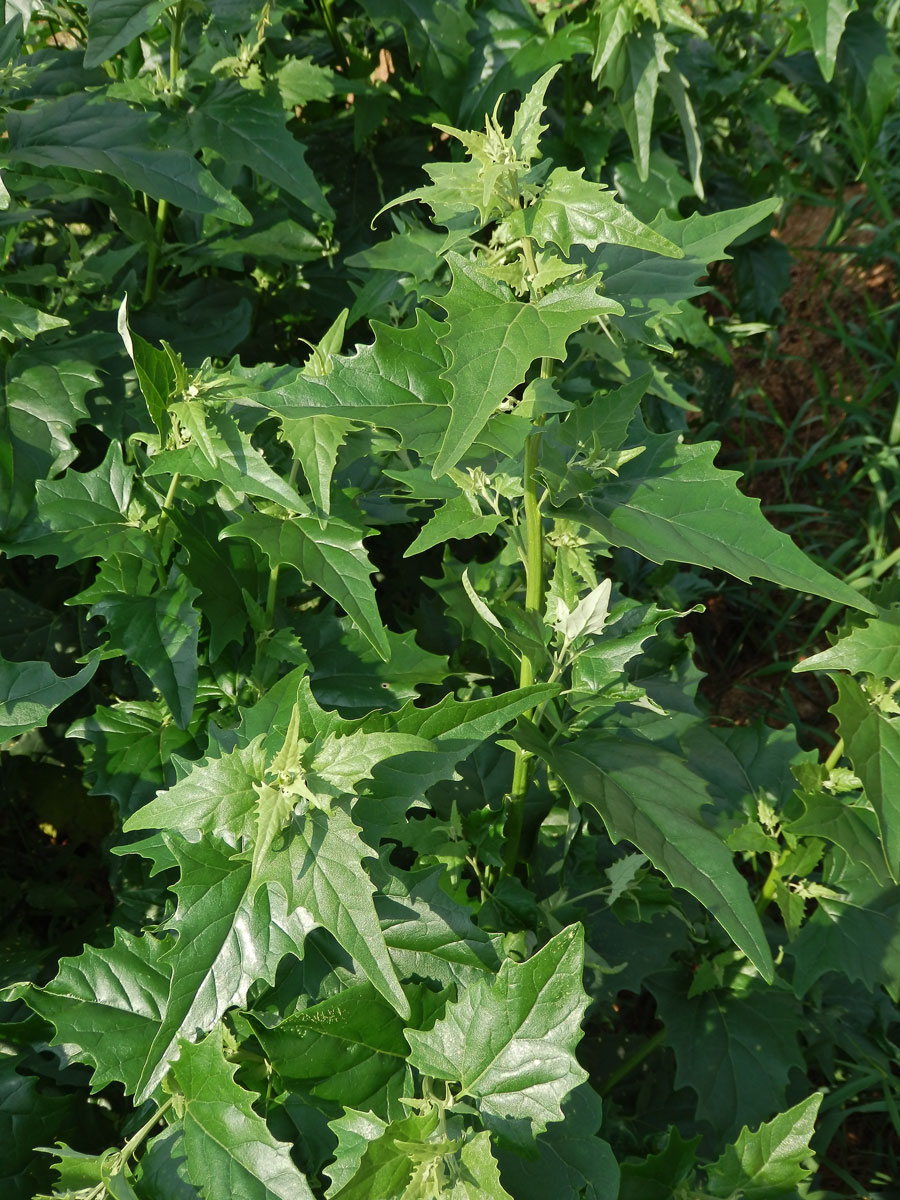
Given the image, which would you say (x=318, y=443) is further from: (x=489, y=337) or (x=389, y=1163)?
(x=389, y=1163)

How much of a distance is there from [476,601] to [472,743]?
0.24 metres

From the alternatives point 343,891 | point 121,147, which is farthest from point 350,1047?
point 121,147

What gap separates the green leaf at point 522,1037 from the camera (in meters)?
1.40

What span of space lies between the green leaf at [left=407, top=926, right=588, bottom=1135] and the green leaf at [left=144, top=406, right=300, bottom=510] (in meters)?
0.78

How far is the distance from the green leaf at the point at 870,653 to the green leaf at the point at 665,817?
0.93 ft

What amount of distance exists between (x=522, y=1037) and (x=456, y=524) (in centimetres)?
73

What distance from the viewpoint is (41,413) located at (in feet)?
6.85

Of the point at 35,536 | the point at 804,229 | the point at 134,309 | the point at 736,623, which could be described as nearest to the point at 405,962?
the point at 35,536

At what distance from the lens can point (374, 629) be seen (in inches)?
67.1

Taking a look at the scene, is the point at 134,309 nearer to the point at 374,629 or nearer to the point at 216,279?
the point at 216,279

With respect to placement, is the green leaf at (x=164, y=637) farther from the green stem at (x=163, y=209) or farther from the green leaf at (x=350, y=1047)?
the green stem at (x=163, y=209)

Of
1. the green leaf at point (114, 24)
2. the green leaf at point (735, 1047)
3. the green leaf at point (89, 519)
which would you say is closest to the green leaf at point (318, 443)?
the green leaf at point (89, 519)

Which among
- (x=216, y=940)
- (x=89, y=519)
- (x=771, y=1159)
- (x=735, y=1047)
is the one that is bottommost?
(x=735, y=1047)

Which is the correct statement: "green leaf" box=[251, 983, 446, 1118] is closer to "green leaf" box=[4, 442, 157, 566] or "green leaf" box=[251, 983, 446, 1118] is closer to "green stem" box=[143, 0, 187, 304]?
"green leaf" box=[4, 442, 157, 566]
